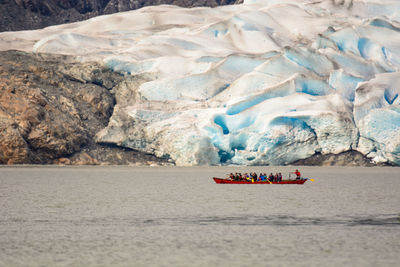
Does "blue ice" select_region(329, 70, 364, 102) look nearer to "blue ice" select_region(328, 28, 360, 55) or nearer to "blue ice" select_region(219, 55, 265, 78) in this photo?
"blue ice" select_region(328, 28, 360, 55)

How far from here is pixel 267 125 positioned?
3569cm

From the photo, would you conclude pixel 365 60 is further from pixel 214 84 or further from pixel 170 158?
pixel 170 158

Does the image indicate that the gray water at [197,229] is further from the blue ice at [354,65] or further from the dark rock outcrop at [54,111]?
the blue ice at [354,65]

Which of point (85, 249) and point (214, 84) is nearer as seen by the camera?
point (85, 249)

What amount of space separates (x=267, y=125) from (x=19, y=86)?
17522 millimetres

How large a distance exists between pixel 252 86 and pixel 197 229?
87.5 ft

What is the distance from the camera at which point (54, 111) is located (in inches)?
1594

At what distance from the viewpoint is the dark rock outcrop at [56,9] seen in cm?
8100

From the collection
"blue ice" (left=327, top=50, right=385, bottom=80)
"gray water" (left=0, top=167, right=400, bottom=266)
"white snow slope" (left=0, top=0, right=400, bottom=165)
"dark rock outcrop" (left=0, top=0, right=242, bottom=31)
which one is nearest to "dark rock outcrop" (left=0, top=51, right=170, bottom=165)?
"white snow slope" (left=0, top=0, right=400, bottom=165)

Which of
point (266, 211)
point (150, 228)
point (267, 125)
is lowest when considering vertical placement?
point (267, 125)

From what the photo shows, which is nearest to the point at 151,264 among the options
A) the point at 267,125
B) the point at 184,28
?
the point at 267,125

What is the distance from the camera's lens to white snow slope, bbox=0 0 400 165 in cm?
3619

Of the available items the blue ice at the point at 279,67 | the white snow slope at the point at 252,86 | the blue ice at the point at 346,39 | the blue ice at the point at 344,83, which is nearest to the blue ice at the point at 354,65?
the white snow slope at the point at 252,86

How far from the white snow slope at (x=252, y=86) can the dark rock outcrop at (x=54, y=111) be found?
3.75ft
